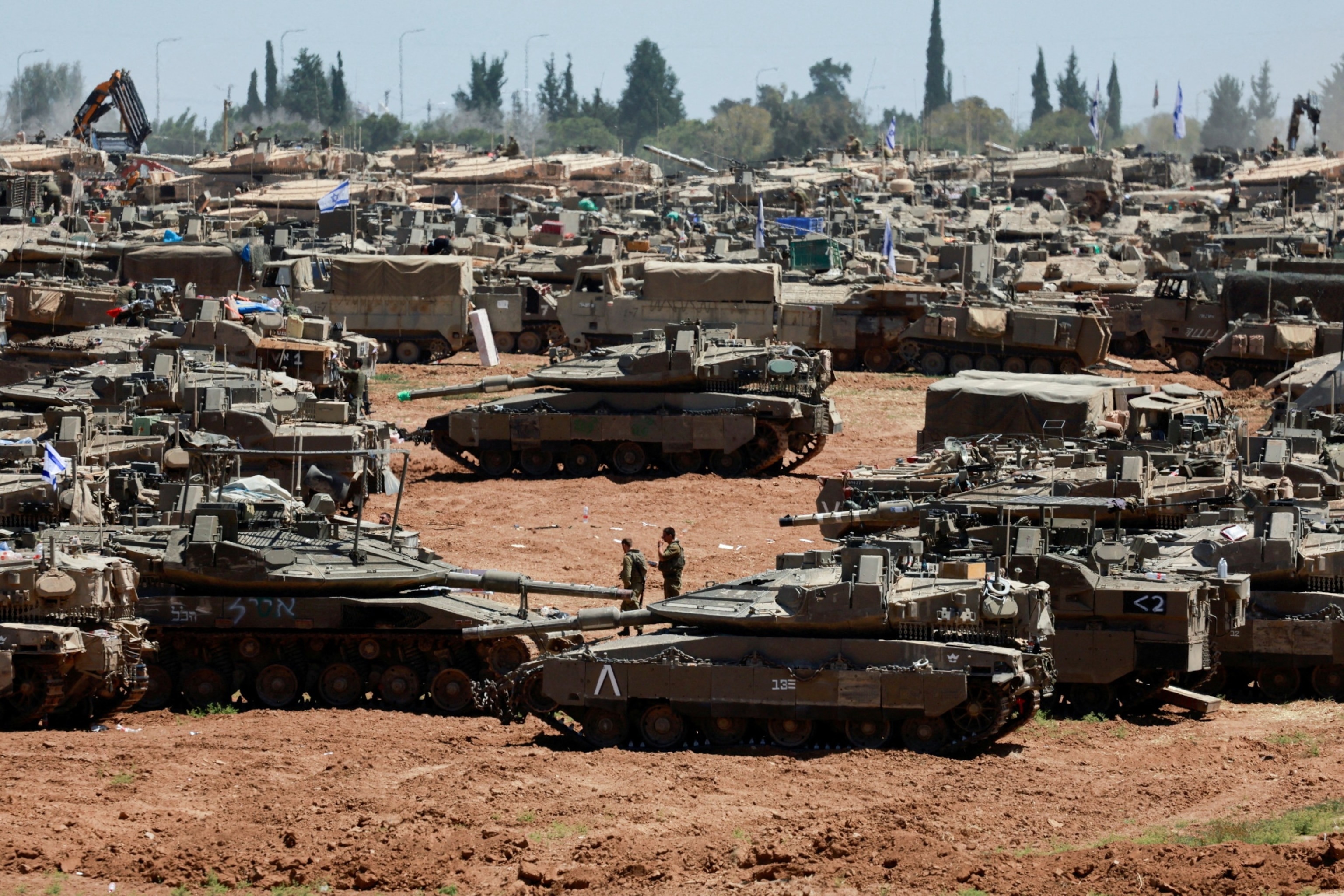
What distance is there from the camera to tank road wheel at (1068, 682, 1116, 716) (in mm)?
18875

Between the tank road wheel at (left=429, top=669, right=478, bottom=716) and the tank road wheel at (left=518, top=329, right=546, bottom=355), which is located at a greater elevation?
the tank road wheel at (left=518, top=329, right=546, bottom=355)

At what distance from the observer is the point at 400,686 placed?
19.6 m

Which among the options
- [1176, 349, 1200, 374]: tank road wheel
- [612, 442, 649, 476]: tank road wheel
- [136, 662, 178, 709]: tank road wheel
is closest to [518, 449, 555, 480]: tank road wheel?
[612, 442, 649, 476]: tank road wheel

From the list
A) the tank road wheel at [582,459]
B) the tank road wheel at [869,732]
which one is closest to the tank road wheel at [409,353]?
the tank road wheel at [582,459]

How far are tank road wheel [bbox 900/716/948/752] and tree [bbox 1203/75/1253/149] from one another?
525 feet

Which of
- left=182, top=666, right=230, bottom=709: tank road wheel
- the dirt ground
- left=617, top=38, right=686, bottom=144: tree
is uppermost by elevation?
left=617, top=38, right=686, bottom=144: tree

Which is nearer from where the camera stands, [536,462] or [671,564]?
[671,564]

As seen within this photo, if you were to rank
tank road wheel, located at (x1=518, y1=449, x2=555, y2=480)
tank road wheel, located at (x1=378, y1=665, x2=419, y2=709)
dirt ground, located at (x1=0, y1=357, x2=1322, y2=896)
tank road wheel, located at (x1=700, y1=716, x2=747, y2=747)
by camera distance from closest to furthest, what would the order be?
dirt ground, located at (x1=0, y1=357, x2=1322, y2=896) → tank road wheel, located at (x1=700, y1=716, x2=747, y2=747) → tank road wheel, located at (x1=378, y1=665, x2=419, y2=709) → tank road wheel, located at (x1=518, y1=449, x2=555, y2=480)

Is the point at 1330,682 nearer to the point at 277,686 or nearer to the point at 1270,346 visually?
the point at 277,686

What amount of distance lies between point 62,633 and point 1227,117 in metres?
165

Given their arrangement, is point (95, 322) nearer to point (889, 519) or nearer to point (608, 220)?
point (889, 519)

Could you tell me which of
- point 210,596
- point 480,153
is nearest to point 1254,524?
point 210,596

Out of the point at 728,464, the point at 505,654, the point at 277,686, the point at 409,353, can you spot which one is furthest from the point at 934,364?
the point at 277,686

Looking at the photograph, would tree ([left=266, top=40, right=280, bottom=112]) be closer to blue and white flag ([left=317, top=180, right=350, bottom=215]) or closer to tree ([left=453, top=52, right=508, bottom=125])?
tree ([left=453, top=52, right=508, bottom=125])
